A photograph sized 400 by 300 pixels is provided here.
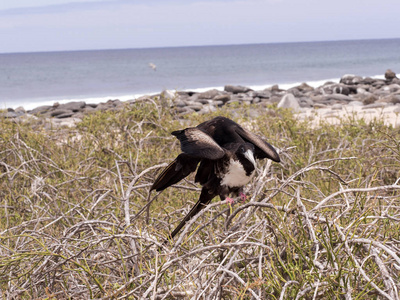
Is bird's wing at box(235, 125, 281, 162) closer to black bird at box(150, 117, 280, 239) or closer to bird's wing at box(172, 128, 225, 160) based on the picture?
black bird at box(150, 117, 280, 239)

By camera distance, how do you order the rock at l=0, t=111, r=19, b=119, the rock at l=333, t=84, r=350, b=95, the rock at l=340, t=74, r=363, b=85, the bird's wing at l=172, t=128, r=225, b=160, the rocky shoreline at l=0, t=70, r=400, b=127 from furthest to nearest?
the rock at l=340, t=74, r=363, b=85 < the rock at l=333, t=84, r=350, b=95 < the rocky shoreline at l=0, t=70, r=400, b=127 < the rock at l=0, t=111, r=19, b=119 < the bird's wing at l=172, t=128, r=225, b=160

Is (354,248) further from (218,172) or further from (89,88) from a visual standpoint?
(89,88)

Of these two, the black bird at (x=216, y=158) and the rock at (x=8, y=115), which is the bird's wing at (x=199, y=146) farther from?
the rock at (x=8, y=115)

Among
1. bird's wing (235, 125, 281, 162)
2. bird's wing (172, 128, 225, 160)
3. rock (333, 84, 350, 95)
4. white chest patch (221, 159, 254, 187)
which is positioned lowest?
rock (333, 84, 350, 95)

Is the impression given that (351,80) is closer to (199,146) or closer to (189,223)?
(199,146)

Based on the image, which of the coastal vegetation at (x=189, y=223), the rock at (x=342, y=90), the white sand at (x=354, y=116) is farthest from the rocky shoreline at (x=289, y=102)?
the coastal vegetation at (x=189, y=223)

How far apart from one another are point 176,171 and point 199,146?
7.9 inches

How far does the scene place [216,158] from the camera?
2.11 metres

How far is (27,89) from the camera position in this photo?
28188 millimetres

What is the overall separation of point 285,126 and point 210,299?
3.48m

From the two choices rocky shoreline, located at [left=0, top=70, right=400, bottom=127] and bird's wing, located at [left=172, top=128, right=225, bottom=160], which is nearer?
bird's wing, located at [left=172, top=128, right=225, bottom=160]

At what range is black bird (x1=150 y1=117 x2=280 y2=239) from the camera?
7.12 ft

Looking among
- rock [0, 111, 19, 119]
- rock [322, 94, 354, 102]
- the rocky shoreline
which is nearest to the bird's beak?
rock [0, 111, 19, 119]

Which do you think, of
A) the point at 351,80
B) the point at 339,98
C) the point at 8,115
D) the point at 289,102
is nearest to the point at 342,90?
the point at 339,98
